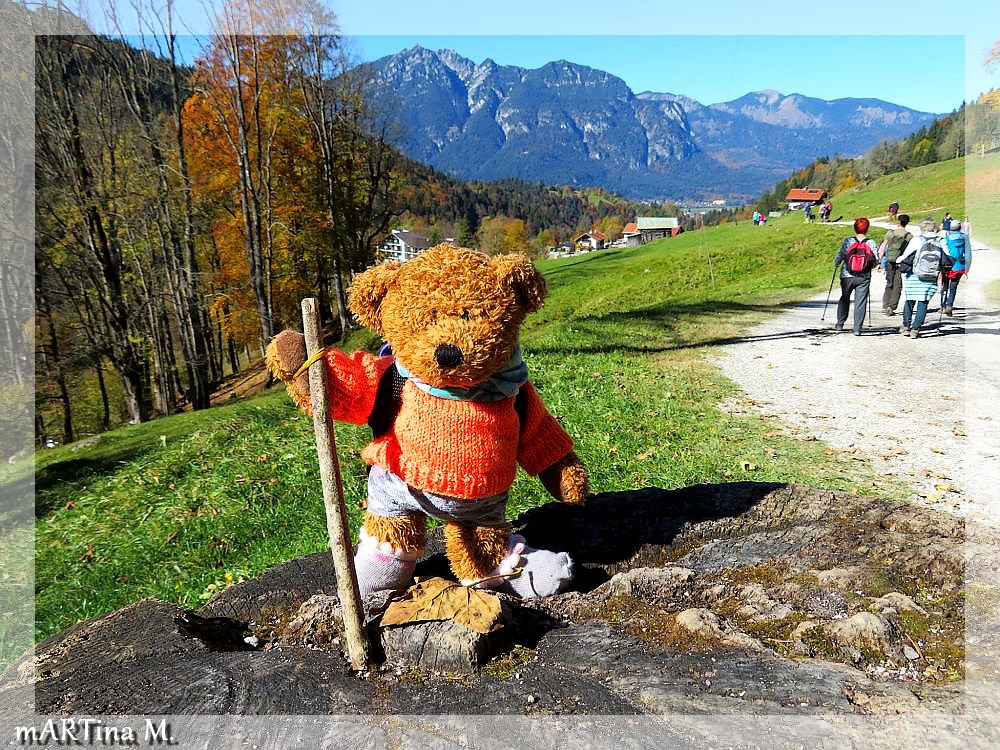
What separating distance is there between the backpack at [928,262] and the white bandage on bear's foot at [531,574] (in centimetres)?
946

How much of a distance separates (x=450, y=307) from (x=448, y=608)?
1.10 meters

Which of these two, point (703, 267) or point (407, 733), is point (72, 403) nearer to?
point (703, 267)

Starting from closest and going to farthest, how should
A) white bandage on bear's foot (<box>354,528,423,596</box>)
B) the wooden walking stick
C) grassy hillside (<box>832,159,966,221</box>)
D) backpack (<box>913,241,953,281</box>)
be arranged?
1. the wooden walking stick
2. white bandage on bear's foot (<box>354,528,423,596</box>)
3. backpack (<box>913,241,953,281</box>)
4. grassy hillside (<box>832,159,966,221</box>)

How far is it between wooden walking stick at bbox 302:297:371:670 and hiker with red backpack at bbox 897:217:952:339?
34.0 ft

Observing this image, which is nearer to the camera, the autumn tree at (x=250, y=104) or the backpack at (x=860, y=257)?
the backpack at (x=860, y=257)

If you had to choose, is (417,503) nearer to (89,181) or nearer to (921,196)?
(89,181)

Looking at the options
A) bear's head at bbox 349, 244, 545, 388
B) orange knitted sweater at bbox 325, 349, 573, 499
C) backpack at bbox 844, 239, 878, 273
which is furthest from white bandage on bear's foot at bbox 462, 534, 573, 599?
backpack at bbox 844, 239, 878, 273

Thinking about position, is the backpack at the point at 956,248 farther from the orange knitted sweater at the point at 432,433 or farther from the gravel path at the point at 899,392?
the orange knitted sweater at the point at 432,433

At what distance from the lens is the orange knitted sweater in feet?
8.09

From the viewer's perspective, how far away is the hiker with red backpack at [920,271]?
920 centimetres

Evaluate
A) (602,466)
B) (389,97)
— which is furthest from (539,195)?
(602,466)

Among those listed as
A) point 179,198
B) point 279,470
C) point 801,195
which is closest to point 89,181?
point 179,198

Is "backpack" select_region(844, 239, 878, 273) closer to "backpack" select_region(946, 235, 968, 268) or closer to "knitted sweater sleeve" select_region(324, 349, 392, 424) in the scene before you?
"backpack" select_region(946, 235, 968, 268)

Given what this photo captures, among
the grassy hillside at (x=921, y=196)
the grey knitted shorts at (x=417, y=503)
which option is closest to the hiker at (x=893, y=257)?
the grey knitted shorts at (x=417, y=503)
